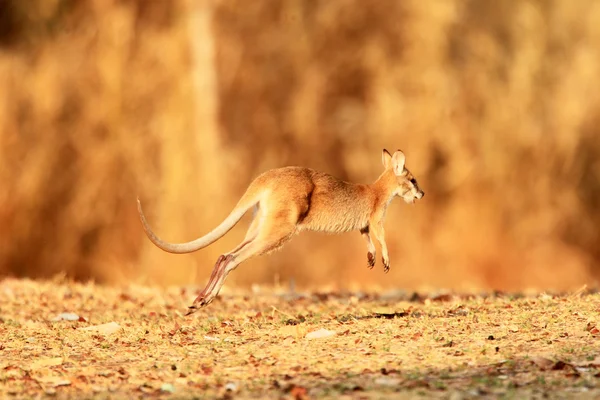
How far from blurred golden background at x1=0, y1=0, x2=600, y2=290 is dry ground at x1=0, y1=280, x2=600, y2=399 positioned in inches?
233

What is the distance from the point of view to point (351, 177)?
15.8 m

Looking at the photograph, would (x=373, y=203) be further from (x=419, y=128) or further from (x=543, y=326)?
(x=419, y=128)

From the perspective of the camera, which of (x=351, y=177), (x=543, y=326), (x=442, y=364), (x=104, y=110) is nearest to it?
(x=442, y=364)

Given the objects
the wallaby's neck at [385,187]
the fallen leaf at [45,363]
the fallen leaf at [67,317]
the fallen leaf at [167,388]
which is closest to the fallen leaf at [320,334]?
the fallen leaf at [167,388]

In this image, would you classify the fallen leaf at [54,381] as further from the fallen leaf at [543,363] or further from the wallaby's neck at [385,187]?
the wallaby's neck at [385,187]

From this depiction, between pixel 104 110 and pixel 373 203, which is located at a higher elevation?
pixel 104 110

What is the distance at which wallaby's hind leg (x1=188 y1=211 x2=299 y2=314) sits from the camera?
23.7 feet

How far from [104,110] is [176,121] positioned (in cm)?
114

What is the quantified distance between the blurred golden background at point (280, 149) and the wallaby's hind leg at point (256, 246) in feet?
18.7

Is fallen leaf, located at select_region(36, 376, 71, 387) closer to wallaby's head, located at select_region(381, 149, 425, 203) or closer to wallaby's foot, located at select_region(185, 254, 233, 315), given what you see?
wallaby's foot, located at select_region(185, 254, 233, 315)

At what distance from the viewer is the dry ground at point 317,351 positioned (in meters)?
4.99

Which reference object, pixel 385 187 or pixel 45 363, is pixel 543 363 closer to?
pixel 45 363

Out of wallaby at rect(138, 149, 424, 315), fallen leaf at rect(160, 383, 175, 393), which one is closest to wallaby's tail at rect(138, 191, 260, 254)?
wallaby at rect(138, 149, 424, 315)

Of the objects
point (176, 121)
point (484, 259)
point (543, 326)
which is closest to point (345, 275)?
point (484, 259)
